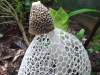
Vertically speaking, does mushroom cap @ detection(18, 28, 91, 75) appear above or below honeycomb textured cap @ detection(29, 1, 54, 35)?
below

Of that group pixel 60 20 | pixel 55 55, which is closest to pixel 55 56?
pixel 55 55

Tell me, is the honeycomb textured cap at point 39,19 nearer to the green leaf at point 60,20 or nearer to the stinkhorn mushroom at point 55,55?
the stinkhorn mushroom at point 55,55

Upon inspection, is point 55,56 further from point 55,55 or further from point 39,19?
point 39,19

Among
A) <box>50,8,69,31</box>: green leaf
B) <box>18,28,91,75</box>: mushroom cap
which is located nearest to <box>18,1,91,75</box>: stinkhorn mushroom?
<box>18,28,91,75</box>: mushroom cap

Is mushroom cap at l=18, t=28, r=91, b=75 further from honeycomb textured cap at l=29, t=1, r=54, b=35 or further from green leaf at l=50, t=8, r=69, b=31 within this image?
green leaf at l=50, t=8, r=69, b=31

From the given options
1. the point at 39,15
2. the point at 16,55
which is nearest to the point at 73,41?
the point at 39,15

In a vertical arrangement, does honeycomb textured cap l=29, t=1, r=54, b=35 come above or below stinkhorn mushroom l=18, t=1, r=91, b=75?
above

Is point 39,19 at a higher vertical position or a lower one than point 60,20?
higher

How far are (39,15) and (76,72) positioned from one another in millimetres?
330

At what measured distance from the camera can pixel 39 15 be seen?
1662 millimetres

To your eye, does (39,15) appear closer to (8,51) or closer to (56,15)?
(56,15)

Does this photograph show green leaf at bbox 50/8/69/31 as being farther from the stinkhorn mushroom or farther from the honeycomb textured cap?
the honeycomb textured cap

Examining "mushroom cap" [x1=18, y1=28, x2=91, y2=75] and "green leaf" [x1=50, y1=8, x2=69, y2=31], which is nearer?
"mushroom cap" [x1=18, y1=28, x2=91, y2=75]

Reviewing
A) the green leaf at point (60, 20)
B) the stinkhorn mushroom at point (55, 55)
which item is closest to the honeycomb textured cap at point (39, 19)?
the stinkhorn mushroom at point (55, 55)
